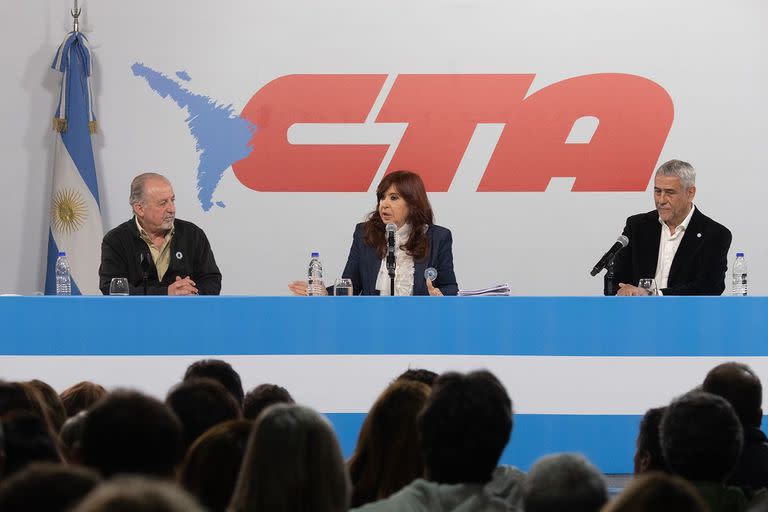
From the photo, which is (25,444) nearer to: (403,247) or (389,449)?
(389,449)

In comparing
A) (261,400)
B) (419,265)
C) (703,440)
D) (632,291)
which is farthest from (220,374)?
(419,265)

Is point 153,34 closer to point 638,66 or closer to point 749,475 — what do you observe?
point 638,66

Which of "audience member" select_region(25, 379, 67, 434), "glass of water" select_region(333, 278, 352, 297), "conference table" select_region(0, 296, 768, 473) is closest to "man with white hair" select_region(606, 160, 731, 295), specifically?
"conference table" select_region(0, 296, 768, 473)

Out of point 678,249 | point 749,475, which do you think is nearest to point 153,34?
point 678,249

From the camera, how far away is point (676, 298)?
15.4 ft

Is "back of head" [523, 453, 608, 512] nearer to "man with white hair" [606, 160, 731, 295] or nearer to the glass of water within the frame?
the glass of water

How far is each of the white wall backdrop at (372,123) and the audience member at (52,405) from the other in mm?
3883

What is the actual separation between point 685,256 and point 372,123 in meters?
2.27

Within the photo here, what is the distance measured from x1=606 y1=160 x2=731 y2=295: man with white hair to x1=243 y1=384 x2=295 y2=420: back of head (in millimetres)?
2660

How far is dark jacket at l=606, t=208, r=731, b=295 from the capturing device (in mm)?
5387

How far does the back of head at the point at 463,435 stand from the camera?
2.16 meters

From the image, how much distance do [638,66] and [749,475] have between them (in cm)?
445

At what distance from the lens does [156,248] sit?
5637mm

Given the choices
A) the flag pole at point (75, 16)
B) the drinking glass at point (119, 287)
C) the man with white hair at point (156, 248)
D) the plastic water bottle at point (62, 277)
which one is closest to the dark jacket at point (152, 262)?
the man with white hair at point (156, 248)
